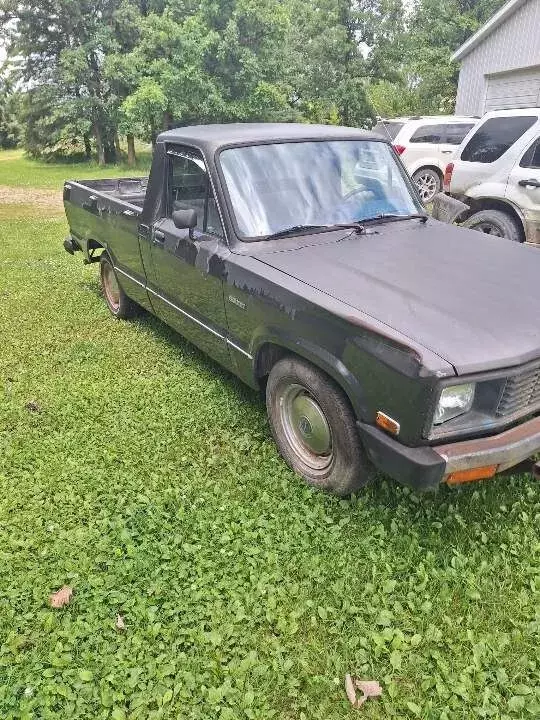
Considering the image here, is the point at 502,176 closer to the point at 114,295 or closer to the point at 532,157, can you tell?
the point at 532,157

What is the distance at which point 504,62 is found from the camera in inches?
645

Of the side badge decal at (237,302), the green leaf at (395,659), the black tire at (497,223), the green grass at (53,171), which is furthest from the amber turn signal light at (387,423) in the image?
the green grass at (53,171)

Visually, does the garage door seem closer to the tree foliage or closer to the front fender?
the tree foliage

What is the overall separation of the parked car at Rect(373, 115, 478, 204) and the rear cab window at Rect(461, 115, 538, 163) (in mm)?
4837

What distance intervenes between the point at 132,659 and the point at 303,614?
0.77 m

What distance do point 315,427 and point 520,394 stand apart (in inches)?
43.4

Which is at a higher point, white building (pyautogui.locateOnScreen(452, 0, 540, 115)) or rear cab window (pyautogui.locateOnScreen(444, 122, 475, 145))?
white building (pyautogui.locateOnScreen(452, 0, 540, 115))

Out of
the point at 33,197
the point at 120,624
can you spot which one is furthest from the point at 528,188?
the point at 33,197

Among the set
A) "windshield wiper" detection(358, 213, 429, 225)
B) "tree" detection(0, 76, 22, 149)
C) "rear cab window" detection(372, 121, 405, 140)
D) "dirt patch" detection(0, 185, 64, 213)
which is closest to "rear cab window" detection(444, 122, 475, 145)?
"rear cab window" detection(372, 121, 405, 140)

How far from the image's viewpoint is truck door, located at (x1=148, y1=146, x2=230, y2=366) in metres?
3.80

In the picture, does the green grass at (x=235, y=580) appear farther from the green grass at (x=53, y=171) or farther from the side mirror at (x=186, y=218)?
the green grass at (x=53, y=171)

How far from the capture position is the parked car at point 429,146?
1238cm

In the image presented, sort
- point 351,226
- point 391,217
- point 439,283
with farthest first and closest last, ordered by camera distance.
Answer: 1. point 391,217
2. point 351,226
3. point 439,283

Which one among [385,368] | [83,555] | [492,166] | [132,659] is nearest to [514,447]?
[385,368]
